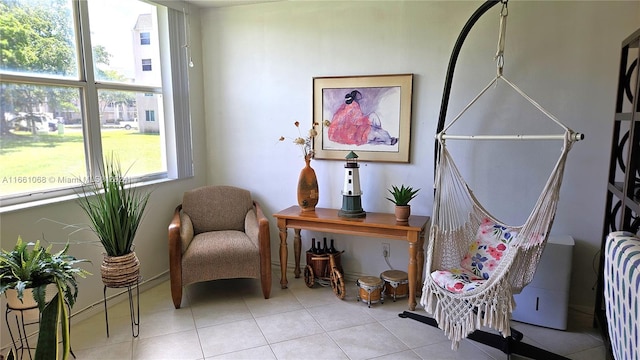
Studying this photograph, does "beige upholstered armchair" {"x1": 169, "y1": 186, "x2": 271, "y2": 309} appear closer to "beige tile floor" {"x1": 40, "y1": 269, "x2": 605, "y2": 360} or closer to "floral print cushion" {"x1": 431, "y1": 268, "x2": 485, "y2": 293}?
"beige tile floor" {"x1": 40, "y1": 269, "x2": 605, "y2": 360}

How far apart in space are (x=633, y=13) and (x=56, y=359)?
12.2 ft

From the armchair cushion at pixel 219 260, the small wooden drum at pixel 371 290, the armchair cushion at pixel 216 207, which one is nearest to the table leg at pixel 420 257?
the small wooden drum at pixel 371 290

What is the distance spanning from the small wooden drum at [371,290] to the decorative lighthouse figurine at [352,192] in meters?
0.50

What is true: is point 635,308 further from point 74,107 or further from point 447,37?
point 74,107

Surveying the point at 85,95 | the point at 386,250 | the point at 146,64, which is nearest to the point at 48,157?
the point at 85,95

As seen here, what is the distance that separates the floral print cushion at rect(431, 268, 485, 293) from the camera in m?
2.21

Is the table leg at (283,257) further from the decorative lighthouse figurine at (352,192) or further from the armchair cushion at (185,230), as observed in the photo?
the armchair cushion at (185,230)

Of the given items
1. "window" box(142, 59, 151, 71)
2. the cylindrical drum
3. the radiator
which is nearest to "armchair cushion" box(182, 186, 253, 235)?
the cylindrical drum

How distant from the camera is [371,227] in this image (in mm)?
2967

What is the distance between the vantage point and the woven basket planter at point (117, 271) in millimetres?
2467

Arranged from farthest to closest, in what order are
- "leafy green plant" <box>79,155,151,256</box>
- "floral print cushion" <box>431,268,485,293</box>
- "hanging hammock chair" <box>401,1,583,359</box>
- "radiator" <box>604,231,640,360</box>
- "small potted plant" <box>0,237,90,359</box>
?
1. "leafy green plant" <box>79,155,151,256</box>
2. "floral print cushion" <box>431,268,485,293</box>
3. "hanging hammock chair" <box>401,1,583,359</box>
4. "small potted plant" <box>0,237,90,359</box>
5. "radiator" <box>604,231,640,360</box>

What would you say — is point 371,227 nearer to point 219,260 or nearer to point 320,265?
point 320,265

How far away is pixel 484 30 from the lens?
2869 mm

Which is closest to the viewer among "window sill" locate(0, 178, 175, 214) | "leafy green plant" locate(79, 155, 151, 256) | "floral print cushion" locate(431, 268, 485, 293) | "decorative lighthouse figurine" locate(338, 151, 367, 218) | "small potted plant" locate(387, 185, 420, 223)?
"floral print cushion" locate(431, 268, 485, 293)
